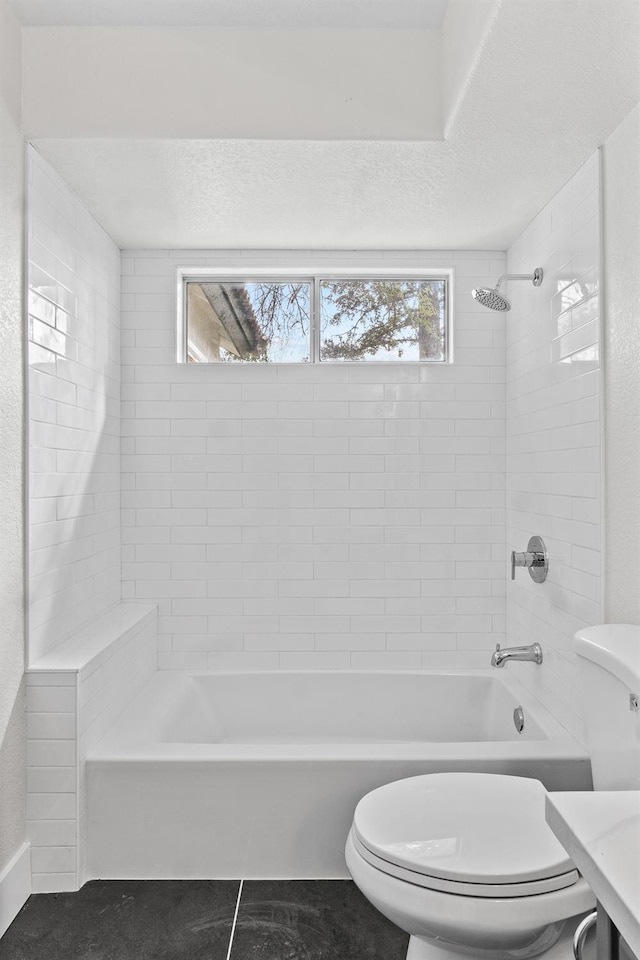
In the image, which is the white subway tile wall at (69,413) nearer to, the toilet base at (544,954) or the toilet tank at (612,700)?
the toilet base at (544,954)

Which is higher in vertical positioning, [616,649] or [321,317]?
[321,317]

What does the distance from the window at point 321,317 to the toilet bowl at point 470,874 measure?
214 cm

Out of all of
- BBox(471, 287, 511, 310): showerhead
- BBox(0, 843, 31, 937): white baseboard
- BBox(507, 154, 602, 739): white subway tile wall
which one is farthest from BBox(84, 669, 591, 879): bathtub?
BBox(471, 287, 511, 310): showerhead

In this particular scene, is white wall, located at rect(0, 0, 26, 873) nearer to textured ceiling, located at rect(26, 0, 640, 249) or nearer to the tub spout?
textured ceiling, located at rect(26, 0, 640, 249)

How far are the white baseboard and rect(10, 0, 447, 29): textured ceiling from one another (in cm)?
265

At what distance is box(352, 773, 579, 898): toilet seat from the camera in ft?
4.77

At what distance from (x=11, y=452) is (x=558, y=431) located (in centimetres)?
192

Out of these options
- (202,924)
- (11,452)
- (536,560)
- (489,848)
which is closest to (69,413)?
(11,452)

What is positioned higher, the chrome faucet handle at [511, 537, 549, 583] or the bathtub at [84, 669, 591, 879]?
the chrome faucet handle at [511, 537, 549, 583]

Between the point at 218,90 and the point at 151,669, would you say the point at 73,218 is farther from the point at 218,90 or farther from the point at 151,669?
the point at 151,669

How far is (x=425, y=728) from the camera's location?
2.95 meters

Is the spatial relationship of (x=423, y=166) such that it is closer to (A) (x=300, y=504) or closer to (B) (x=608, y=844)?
(A) (x=300, y=504)

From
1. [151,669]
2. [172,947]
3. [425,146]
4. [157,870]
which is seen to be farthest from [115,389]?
[172,947]

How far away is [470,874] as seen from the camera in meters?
1.45
